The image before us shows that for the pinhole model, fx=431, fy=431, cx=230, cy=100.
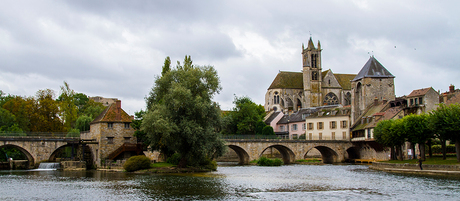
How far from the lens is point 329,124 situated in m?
70.2

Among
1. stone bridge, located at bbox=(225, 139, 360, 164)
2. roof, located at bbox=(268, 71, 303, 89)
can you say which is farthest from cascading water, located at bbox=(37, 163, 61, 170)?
roof, located at bbox=(268, 71, 303, 89)

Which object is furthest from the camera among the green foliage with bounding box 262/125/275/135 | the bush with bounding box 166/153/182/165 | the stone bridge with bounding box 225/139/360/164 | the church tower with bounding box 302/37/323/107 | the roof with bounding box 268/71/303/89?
the roof with bounding box 268/71/303/89

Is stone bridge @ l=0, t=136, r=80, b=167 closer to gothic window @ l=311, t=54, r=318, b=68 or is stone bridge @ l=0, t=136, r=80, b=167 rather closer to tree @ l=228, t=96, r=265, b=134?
tree @ l=228, t=96, r=265, b=134

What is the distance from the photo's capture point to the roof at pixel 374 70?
231 feet

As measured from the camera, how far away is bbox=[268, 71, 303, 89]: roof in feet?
350

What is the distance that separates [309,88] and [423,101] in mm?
46757

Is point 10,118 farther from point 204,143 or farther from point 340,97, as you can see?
point 340,97

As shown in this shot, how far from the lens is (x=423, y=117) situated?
43.1 meters

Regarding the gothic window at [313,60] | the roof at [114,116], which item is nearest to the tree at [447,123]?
the roof at [114,116]

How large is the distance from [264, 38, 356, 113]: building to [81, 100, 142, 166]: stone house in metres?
57.0

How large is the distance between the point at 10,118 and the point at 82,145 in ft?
61.6

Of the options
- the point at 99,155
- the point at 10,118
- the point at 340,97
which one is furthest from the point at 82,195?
the point at 340,97

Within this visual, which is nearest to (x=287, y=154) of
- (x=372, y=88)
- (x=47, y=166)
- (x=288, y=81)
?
(x=372, y=88)

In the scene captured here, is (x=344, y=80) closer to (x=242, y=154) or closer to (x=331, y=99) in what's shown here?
(x=331, y=99)
